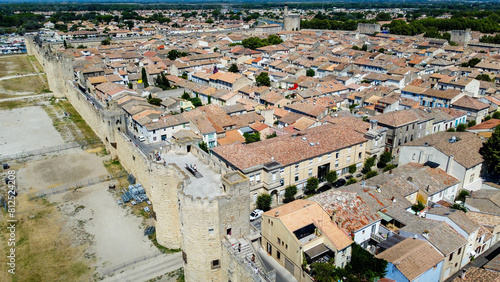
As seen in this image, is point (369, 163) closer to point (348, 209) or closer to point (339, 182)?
point (339, 182)

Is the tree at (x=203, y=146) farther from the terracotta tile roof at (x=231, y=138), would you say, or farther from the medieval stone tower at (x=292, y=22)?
the medieval stone tower at (x=292, y=22)

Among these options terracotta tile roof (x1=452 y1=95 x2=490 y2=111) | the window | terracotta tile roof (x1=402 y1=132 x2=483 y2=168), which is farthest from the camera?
terracotta tile roof (x1=452 y1=95 x2=490 y2=111)

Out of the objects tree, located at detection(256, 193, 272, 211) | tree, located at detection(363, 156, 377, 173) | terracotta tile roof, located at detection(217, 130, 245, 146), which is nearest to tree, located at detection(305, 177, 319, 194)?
tree, located at detection(256, 193, 272, 211)

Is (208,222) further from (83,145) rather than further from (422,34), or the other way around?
(422,34)

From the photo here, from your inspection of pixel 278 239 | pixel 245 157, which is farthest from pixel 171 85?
pixel 278 239

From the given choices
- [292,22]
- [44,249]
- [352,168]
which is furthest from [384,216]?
[292,22]

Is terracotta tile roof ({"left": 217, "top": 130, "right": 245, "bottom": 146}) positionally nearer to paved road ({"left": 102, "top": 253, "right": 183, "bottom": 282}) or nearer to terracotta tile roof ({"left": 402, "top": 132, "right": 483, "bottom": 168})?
terracotta tile roof ({"left": 402, "top": 132, "right": 483, "bottom": 168})
